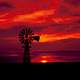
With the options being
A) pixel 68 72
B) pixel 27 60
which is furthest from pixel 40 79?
pixel 27 60

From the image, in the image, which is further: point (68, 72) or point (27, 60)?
point (27, 60)

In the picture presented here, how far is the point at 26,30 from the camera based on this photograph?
149 ft

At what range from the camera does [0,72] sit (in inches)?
1002

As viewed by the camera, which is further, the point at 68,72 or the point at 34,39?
Result: the point at 34,39

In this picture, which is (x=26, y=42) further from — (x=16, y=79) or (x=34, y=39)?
(x=16, y=79)

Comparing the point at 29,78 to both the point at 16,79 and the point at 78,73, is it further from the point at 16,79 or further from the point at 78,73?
the point at 78,73

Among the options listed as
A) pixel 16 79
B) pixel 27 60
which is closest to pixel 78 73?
pixel 16 79

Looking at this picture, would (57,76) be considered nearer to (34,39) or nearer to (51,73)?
(51,73)

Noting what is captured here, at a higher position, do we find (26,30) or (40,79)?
(26,30)

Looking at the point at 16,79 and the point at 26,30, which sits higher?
the point at 26,30

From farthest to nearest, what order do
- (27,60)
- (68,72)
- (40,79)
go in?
(27,60), (68,72), (40,79)

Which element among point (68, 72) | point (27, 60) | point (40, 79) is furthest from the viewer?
point (27, 60)

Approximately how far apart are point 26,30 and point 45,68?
19116 millimetres

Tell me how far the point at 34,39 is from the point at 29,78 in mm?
20600
